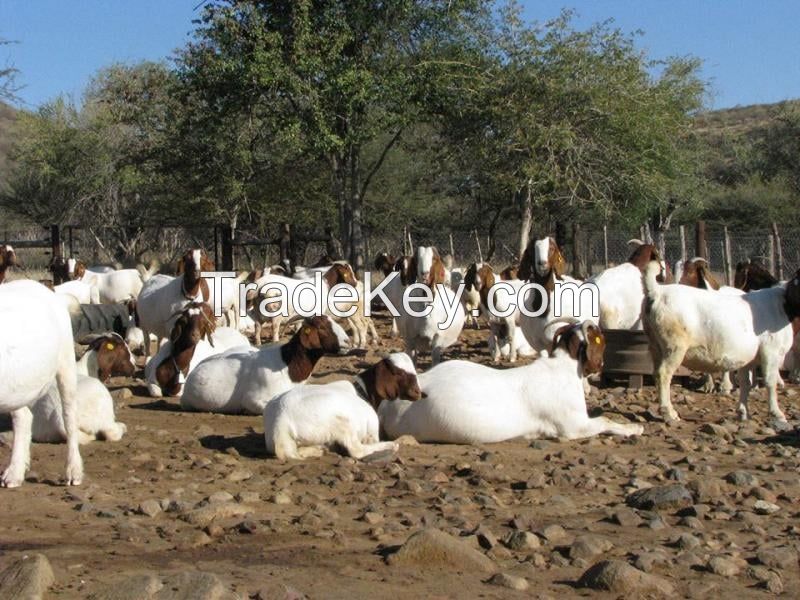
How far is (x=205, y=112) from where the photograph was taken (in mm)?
27266

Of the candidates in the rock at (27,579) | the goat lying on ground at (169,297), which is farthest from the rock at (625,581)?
the goat lying on ground at (169,297)

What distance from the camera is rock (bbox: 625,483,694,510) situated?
7258 millimetres

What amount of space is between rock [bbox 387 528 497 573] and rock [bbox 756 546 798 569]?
4.70ft

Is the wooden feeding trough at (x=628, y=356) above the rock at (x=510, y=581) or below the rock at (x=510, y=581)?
above

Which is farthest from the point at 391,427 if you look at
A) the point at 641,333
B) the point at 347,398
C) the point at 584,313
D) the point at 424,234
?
the point at 424,234

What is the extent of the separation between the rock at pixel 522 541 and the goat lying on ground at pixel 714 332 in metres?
5.10

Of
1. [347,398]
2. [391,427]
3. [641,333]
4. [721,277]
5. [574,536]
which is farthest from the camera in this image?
[721,277]

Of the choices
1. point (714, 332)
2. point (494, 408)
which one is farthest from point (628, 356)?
point (494, 408)

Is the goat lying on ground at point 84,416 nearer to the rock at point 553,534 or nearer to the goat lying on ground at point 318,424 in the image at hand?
the goat lying on ground at point 318,424

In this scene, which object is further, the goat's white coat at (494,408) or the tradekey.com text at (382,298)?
the tradekey.com text at (382,298)

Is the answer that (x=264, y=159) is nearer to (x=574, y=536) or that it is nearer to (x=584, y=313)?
(x=584, y=313)

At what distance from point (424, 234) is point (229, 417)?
31.2 meters

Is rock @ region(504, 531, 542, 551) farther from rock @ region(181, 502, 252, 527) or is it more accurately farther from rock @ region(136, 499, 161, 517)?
rock @ region(136, 499, 161, 517)

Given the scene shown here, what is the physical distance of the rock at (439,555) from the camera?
19.2ft
